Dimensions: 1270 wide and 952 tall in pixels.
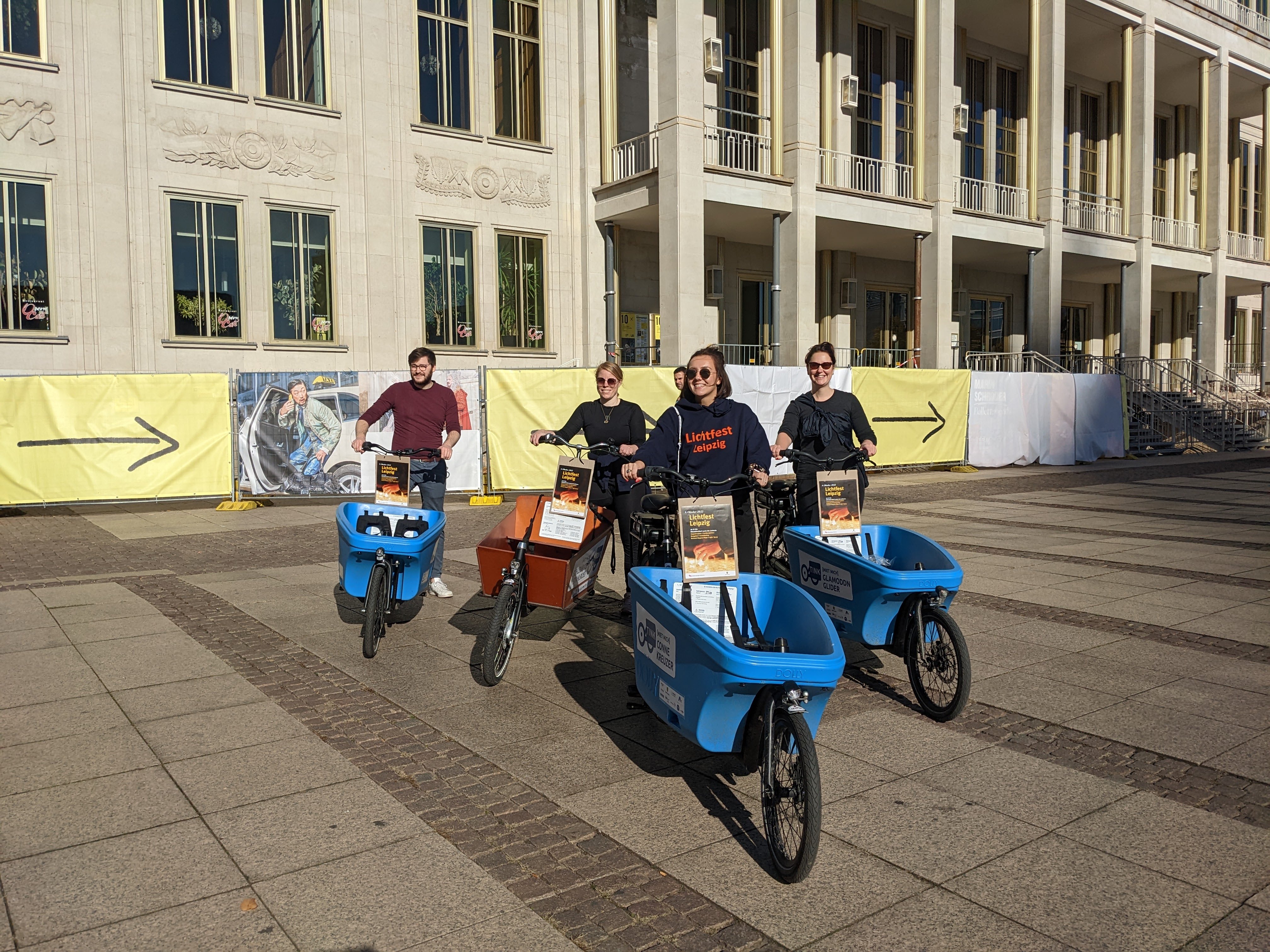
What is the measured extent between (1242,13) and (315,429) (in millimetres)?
35218

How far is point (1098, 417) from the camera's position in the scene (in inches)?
913

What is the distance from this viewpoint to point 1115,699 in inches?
214

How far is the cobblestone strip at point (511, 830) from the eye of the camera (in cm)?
314

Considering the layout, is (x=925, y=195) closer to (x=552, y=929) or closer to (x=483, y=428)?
(x=483, y=428)

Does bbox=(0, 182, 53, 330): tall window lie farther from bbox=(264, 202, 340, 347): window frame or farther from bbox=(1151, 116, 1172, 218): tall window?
bbox=(1151, 116, 1172, 218): tall window

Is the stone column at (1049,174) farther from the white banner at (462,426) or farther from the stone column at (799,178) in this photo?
the white banner at (462,426)

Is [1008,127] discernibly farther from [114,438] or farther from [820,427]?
[820,427]

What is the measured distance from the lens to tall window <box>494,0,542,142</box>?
21.6 metres

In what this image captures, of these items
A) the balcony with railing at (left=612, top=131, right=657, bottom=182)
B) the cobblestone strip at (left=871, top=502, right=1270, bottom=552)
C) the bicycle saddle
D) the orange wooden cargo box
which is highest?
the balcony with railing at (left=612, top=131, right=657, bottom=182)

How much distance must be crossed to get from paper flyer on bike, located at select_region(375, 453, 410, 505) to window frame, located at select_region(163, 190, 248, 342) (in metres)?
12.8

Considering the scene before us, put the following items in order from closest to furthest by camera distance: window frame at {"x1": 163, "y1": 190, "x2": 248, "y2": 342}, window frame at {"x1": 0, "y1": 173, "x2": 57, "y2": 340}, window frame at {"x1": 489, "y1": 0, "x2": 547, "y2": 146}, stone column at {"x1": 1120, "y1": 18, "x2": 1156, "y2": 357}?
window frame at {"x1": 0, "y1": 173, "x2": 57, "y2": 340} < window frame at {"x1": 163, "y1": 190, "x2": 248, "y2": 342} < window frame at {"x1": 489, "y1": 0, "x2": 547, "y2": 146} < stone column at {"x1": 1120, "y1": 18, "x2": 1156, "y2": 357}

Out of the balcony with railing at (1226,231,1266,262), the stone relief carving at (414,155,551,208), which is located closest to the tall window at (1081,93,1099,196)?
the balcony with railing at (1226,231,1266,262)

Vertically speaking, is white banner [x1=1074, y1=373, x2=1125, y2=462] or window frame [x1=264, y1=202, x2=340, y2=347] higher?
window frame [x1=264, y1=202, x2=340, y2=347]

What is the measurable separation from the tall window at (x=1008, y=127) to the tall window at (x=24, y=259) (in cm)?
2583
